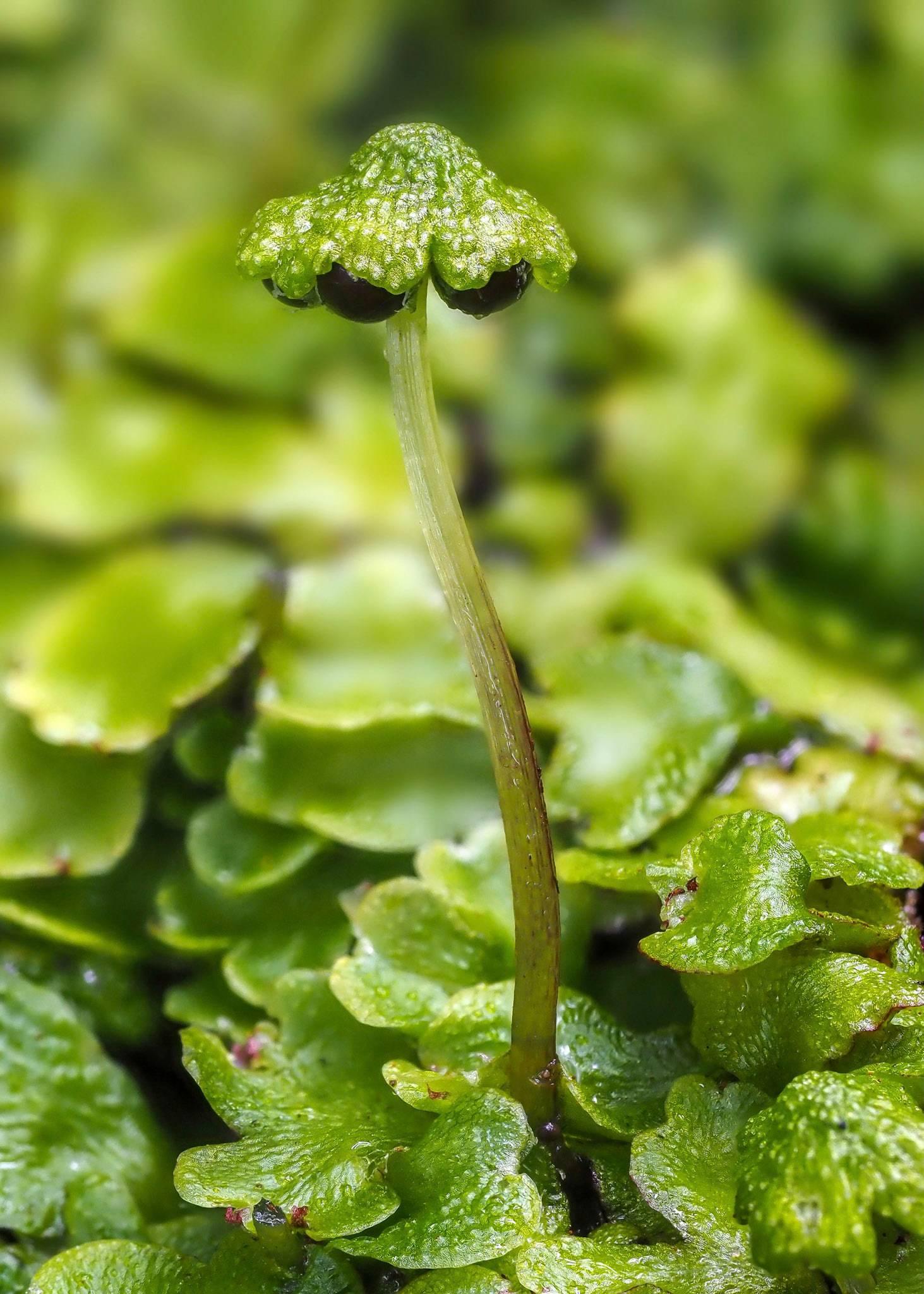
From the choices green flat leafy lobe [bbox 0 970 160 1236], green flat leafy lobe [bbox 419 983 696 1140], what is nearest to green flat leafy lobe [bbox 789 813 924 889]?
green flat leafy lobe [bbox 419 983 696 1140]

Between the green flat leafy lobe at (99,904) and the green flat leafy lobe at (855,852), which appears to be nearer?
the green flat leafy lobe at (855,852)

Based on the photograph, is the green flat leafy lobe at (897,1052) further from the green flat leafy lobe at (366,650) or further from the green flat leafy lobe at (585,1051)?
the green flat leafy lobe at (366,650)

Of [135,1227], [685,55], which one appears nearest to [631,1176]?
[135,1227]

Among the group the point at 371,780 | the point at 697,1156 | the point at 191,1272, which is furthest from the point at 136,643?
the point at 697,1156

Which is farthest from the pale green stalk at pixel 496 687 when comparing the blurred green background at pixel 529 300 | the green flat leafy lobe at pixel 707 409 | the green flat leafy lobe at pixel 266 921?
the green flat leafy lobe at pixel 707 409

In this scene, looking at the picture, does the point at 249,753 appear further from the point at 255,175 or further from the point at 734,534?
the point at 255,175

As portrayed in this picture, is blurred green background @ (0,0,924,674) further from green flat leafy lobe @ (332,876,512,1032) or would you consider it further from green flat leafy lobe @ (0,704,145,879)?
green flat leafy lobe @ (332,876,512,1032)

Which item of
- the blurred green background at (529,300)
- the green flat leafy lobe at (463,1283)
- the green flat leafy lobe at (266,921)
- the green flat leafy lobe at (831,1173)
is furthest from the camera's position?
the blurred green background at (529,300)
